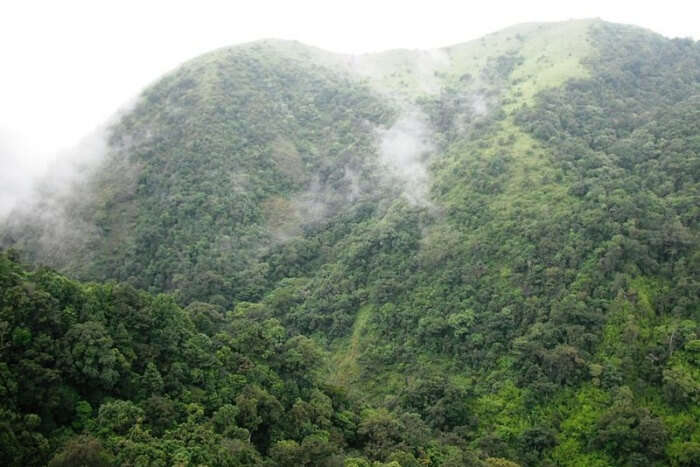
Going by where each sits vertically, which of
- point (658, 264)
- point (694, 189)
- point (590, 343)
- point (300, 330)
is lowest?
point (300, 330)

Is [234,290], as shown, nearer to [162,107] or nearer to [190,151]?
[190,151]

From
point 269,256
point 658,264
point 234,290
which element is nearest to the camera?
point 658,264

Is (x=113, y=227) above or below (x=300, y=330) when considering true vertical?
above

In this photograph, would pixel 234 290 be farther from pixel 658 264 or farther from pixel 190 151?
pixel 658 264

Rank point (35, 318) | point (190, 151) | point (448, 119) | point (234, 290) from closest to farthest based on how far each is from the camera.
A: point (35, 318)
point (234, 290)
point (190, 151)
point (448, 119)

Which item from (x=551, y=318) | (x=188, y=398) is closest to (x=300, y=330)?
(x=551, y=318)

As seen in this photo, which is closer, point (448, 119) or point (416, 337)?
point (416, 337)

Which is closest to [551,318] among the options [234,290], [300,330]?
[300,330]
